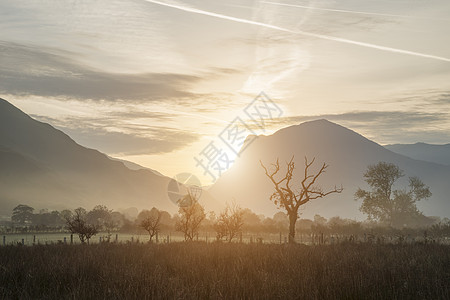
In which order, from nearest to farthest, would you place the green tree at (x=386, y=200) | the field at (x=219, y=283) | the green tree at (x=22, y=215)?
the field at (x=219, y=283) → the green tree at (x=386, y=200) → the green tree at (x=22, y=215)

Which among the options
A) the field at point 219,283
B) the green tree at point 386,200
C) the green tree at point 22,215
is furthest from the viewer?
the green tree at point 22,215

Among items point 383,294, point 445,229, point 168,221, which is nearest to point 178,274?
point 383,294

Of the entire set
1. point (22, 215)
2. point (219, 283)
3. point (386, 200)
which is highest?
point (386, 200)

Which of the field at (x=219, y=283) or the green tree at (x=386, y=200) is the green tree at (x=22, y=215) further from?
the field at (x=219, y=283)

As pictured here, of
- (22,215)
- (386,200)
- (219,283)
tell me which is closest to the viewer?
(219,283)

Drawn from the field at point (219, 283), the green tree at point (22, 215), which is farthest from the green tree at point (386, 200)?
the green tree at point (22, 215)

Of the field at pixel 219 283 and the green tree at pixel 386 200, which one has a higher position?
the green tree at pixel 386 200

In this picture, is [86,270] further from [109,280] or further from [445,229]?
[445,229]

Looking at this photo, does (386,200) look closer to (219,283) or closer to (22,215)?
(219,283)

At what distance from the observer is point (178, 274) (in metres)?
10.9

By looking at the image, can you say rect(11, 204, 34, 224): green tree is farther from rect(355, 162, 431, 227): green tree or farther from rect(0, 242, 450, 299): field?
rect(0, 242, 450, 299): field

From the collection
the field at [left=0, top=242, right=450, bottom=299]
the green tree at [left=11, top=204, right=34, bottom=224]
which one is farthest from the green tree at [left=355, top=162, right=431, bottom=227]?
the green tree at [left=11, top=204, right=34, bottom=224]

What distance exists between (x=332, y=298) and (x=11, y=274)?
7588 mm

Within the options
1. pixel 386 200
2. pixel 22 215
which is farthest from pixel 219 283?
pixel 22 215
